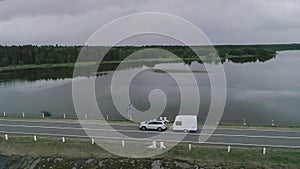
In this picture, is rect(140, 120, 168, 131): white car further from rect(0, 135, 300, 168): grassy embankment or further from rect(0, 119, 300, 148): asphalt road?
rect(0, 135, 300, 168): grassy embankment

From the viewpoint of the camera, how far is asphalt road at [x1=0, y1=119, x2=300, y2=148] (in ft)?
68.8

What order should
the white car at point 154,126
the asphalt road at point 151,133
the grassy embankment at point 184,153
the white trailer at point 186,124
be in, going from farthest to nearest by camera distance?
1. the white car at point 154,126
2. the white trailer at point 186,124
3. the asphalt road at point 151,133
4. the grassy embankment at point 184,153

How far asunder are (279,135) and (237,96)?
24.7 m

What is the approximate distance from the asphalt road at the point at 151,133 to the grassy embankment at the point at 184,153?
1313mm

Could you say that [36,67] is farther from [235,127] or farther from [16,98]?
[235,127]

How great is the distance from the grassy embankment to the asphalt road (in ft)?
4.31

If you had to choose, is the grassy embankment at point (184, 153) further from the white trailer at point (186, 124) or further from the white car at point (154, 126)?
the white car at point (154, 126)

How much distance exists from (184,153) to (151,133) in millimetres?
4550

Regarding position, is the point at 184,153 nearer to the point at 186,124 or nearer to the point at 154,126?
the point at 186,124

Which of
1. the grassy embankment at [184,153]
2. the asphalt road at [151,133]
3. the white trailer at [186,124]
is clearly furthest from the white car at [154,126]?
the grassy embankment at [184,153]

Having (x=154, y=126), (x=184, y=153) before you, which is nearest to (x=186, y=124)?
(x=154, y=126)

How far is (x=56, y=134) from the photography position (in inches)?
920

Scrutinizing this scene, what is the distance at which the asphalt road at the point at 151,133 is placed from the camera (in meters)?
21.0

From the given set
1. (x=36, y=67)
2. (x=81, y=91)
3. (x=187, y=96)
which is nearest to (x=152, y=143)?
(x=187, y=96)
